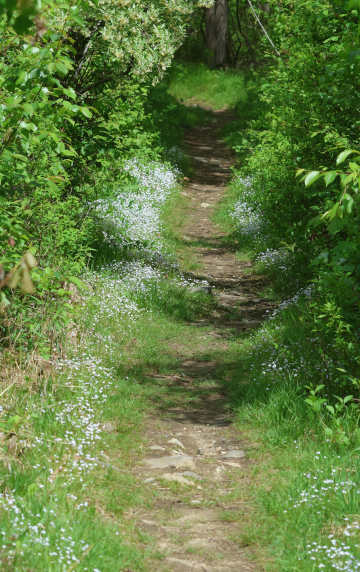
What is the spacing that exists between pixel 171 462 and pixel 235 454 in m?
0.66

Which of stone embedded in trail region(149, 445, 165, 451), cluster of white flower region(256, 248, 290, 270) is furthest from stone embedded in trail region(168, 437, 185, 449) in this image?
cluster of white flower region(256, 248, 290, 270)

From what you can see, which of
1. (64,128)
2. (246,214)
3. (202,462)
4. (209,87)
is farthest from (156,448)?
(209,87)

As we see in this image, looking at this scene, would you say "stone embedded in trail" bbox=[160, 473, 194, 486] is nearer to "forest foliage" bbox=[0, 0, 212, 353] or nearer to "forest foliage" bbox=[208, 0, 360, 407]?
"forest foliage" bbox=[208, 0, 360, 407]

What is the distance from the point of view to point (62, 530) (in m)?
3.95

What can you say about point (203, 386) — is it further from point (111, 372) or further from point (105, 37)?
point (105, 37)

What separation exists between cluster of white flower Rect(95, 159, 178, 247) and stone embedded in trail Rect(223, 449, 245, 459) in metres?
4.45

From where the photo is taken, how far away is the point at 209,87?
30469 mm

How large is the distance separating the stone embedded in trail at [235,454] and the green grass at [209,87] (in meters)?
23.8

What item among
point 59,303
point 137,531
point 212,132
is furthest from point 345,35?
point 212,132

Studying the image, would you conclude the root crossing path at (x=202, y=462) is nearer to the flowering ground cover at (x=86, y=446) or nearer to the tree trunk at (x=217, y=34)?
the flowering ground cover at (x=86, y=446)

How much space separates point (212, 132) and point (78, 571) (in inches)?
894

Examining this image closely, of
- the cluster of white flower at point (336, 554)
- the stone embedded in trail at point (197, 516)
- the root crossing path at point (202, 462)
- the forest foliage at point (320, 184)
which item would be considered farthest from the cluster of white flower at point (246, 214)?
the cluster of white flower at point (336, 554)

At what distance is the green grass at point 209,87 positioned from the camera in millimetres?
28812

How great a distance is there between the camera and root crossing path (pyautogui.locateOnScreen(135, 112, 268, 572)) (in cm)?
462
